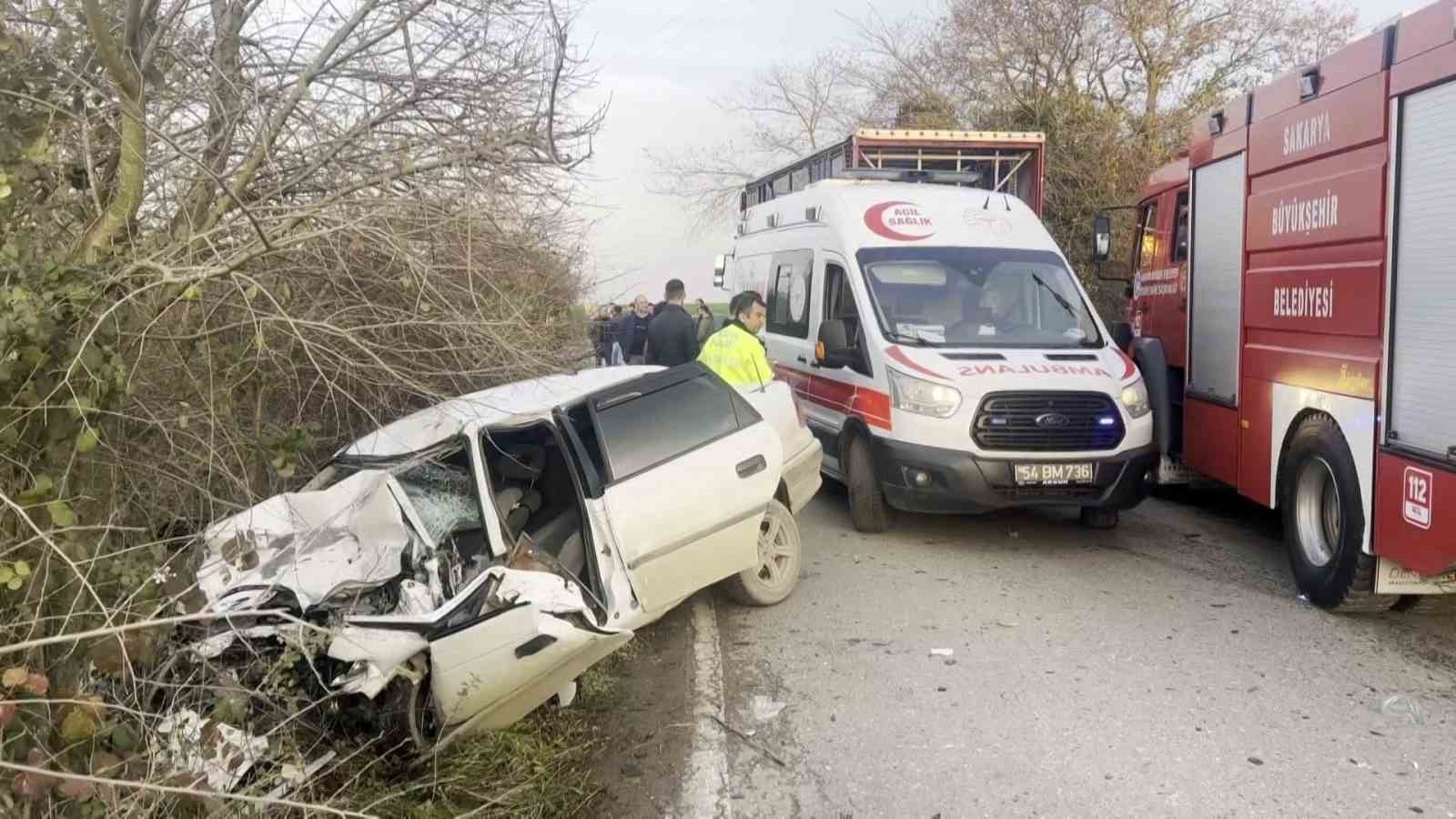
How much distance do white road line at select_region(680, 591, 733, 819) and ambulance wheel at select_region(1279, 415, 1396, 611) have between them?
11.1 feet

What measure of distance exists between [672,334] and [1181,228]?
14.7 ft

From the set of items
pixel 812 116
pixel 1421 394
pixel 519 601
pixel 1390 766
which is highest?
pixel 812 116

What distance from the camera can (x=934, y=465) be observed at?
7441 mm

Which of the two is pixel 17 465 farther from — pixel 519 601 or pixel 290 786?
pixel 519 601

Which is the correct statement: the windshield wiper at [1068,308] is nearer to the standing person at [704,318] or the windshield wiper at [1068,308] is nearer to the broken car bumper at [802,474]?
the broken car bumper at [802,474]

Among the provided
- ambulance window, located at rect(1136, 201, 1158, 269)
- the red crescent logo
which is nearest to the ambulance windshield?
the red crescent logo

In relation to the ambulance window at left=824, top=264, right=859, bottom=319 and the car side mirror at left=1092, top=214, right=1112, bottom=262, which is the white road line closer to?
the ambulance window at left=824, top=264, right=859, bottom=319

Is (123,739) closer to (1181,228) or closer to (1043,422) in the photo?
(1043,422)

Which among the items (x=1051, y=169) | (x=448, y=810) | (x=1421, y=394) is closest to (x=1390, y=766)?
(x=1421, y=394)

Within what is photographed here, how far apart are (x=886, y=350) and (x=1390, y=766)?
4308mm

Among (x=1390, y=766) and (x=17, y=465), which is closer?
(x=17, y=465)

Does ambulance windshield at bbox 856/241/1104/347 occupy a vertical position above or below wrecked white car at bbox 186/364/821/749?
above

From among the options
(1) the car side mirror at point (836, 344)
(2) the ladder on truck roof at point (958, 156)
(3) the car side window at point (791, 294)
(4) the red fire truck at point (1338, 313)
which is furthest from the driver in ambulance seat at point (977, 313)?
(2) the ladder on truck roof at point (958, 156)

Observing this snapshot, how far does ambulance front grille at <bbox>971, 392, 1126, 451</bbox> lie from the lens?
24.2ft
